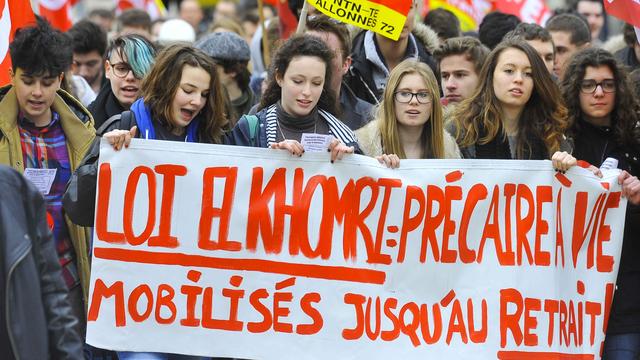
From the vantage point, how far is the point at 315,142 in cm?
573

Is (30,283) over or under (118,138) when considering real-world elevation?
under

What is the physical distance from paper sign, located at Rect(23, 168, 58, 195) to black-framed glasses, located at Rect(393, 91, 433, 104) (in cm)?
156

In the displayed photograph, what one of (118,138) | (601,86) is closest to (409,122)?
(601,86)

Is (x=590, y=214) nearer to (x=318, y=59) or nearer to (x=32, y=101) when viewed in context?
(x=318, y=59)

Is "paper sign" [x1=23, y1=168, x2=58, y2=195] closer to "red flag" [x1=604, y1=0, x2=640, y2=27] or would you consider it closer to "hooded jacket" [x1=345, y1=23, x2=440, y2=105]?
"hooded jacket" [x1=345, y1=23, x2=440, y2=105]

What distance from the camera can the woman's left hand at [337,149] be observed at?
5.65 meters

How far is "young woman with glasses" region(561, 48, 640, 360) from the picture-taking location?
19.7 feet


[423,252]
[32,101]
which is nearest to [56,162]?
[32,101]

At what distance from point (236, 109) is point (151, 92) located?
239 centimetres

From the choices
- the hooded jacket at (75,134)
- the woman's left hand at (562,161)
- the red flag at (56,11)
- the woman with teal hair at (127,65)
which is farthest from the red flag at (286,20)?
the woman's left hand at (562,161)

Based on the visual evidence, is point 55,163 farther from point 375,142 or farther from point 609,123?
point 609,123

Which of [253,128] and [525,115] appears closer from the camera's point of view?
[253,128]

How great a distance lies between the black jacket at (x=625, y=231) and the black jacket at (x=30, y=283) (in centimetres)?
270

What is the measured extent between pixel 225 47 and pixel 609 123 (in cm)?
263
